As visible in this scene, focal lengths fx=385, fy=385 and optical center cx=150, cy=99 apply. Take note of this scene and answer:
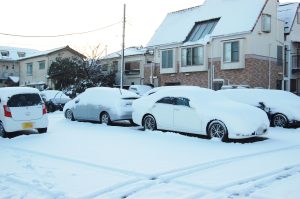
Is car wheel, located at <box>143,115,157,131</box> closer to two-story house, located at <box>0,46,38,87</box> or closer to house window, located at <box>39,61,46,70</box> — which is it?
house window, located at <box>39,61,46,70</box>

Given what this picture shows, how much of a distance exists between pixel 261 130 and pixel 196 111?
1879 millimetres

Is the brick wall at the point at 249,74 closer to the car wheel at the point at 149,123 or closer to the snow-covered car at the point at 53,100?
the snow-covered car at the point at 53,100

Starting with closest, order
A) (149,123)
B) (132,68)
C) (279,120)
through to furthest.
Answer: (149,123) → (279,120) → (132,68)

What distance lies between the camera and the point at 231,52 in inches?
1074

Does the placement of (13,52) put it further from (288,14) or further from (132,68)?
(288,14)

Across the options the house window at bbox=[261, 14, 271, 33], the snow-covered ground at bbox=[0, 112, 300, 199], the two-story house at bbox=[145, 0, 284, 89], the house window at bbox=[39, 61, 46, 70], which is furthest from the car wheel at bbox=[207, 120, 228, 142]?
the house window at bbox=[39, 61, 46, 70]

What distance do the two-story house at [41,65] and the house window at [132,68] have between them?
334 inches

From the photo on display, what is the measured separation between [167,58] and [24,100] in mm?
21218

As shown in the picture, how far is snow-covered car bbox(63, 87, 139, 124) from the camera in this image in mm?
13962

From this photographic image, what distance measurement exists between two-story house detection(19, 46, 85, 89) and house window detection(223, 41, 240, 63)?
22332 mm

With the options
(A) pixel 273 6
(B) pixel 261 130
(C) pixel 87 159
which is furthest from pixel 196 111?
(A) pixel 273 6

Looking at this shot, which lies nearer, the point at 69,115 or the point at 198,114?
the point at 198,114

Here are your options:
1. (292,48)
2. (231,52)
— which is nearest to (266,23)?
(231,52)

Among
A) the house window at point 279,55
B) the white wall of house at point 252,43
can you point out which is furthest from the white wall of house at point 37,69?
the house window at point 279,55
